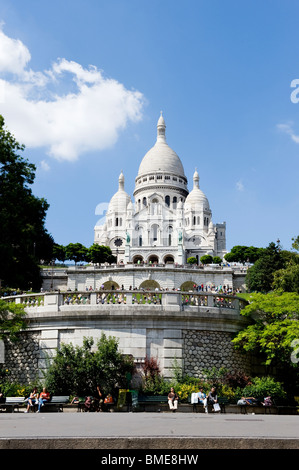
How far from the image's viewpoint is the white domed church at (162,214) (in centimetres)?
15062

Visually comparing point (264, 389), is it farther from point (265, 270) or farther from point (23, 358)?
point (265, 270)

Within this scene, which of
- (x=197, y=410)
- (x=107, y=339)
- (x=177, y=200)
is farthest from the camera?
(x=177, y=200)

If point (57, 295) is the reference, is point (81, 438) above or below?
below

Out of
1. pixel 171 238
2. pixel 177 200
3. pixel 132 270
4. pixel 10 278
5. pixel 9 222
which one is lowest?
pixel 10 278

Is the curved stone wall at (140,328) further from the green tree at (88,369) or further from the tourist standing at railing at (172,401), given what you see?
the tourist standing at railing at (172,401)

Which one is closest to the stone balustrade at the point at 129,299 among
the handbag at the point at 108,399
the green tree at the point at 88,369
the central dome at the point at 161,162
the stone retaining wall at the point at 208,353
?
the stone retaining wall at the point at 208,353

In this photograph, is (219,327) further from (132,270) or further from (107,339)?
(132,270)

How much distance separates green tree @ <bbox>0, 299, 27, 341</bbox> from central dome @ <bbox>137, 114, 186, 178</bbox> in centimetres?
14577

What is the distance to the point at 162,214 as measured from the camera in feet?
507

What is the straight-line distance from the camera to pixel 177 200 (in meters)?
169

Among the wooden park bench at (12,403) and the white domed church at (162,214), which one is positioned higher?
the white domed church at (162,214)

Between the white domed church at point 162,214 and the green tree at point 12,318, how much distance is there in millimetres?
106508

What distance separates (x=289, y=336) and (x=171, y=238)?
126544 mm
